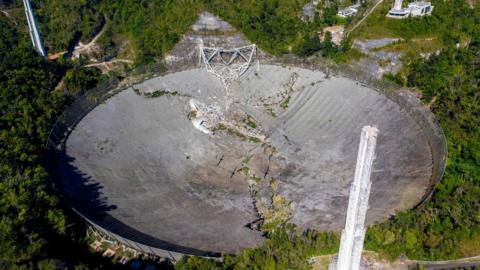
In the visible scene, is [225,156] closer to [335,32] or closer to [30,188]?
[30,188]

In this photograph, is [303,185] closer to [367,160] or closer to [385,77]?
[367,160]

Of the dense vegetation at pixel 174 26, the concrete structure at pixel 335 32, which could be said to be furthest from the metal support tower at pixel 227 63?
the concrete structure at pixel 335 32

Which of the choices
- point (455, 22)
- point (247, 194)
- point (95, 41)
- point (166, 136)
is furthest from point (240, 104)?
point (95, 41)

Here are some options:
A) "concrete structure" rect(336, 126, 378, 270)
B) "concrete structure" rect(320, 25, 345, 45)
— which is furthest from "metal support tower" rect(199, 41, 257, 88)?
"concrete structure" rect(336, 126, 378, 270)

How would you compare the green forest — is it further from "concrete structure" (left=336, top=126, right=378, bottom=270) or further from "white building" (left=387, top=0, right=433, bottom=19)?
"concrete structure" (left=336, top=126, right=378, bottom=270)

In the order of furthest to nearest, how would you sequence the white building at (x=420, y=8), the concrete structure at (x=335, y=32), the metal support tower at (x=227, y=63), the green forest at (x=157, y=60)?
the concrete structure at (x=335, y=32) → the white building at (x=420, y=8) → the metal support tower at (x=227, y=63) → the green forest at (x=157, y=60)

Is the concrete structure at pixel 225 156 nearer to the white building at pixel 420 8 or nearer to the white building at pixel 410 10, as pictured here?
the white building at pixel 410 10

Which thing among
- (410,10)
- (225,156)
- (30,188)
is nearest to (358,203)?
(225,156)
